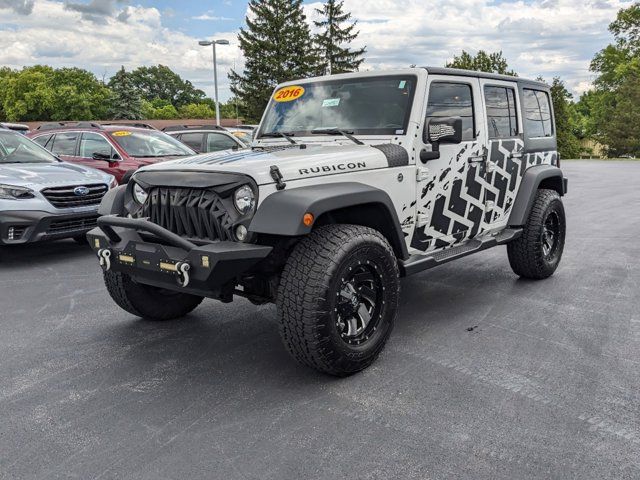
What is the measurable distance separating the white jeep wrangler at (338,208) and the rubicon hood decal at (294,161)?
0.01 meters

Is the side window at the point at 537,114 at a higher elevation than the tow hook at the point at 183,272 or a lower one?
higher

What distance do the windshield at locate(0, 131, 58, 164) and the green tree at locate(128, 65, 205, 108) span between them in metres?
113

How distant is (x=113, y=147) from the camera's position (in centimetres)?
948

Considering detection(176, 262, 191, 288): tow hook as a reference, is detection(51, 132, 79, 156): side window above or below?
above

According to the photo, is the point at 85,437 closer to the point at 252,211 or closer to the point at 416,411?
the point at 252,211

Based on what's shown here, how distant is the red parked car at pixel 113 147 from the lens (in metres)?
9.27

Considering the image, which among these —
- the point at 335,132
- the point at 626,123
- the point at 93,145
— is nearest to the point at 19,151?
the point at 93,145

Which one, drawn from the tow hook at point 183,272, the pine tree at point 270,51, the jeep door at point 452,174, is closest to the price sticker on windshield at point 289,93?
the jeep door at point 452,174

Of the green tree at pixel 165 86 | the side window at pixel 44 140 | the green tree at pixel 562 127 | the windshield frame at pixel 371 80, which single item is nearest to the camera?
the windshield frame at pixel 371 80

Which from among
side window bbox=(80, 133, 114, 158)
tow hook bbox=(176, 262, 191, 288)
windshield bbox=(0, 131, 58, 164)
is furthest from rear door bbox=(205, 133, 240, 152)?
tow hook bbox=(176, 262, 191, 288)

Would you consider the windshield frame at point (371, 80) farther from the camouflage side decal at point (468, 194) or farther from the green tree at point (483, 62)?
the green tree at point (483, 62)

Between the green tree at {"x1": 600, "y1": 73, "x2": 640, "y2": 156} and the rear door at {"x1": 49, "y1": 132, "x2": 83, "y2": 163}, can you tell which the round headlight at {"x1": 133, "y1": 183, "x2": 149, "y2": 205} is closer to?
the rear door at {"x1": 49, "y1": 132, "x2": 83, "y2": 163}

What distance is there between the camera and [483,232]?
17.3 ft

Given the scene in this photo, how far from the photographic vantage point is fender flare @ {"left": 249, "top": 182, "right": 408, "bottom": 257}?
128 inches
